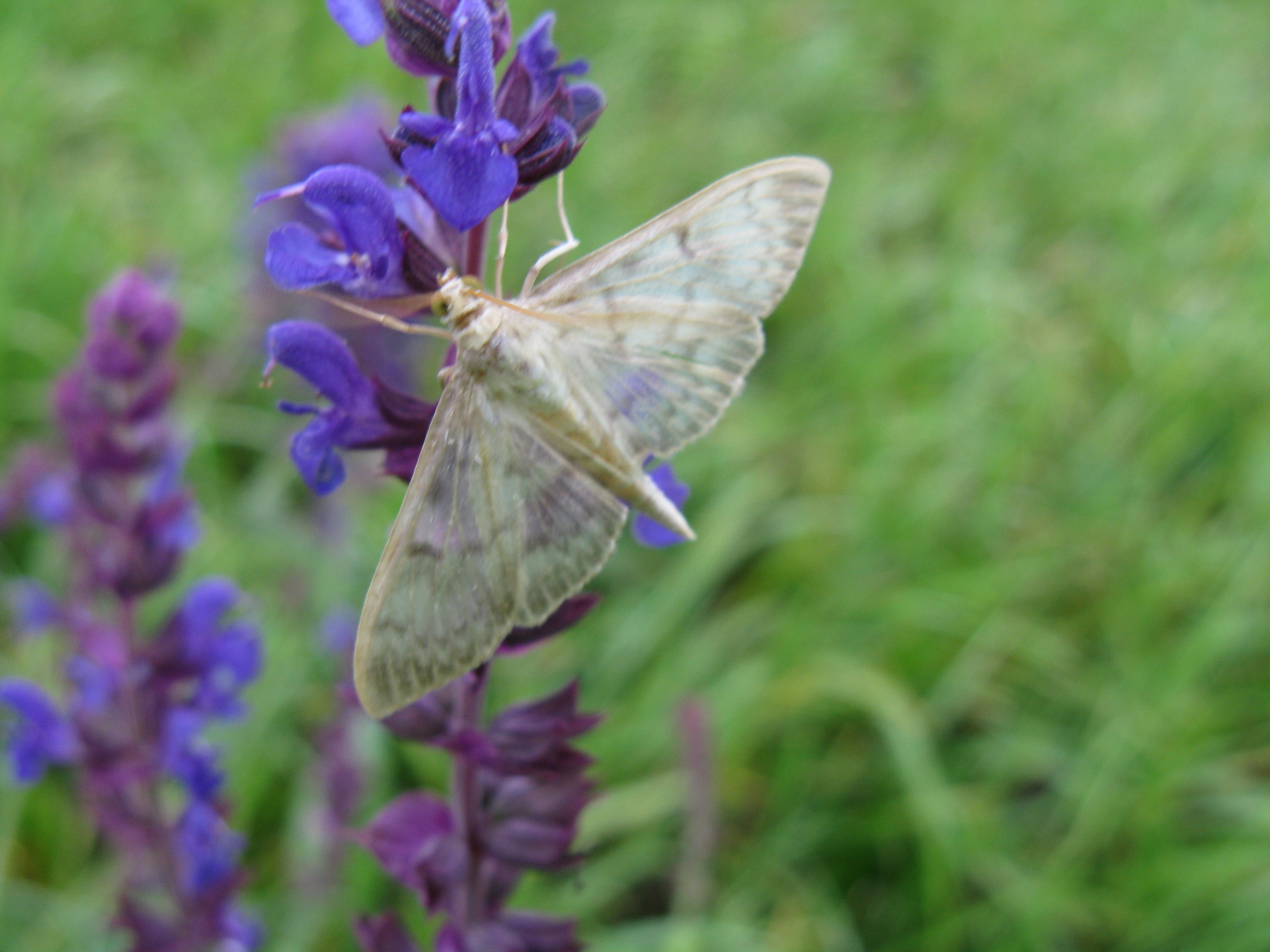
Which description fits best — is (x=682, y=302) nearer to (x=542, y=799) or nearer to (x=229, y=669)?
(x=542, y=799)

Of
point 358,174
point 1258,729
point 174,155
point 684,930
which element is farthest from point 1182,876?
point 174,155

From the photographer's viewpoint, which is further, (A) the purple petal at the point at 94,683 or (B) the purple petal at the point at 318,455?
(A) the purple petal at the point at 94,683

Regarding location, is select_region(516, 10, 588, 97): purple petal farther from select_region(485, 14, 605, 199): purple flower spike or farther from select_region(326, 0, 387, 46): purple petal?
select_region(326, 0, 387, 46): purple petal

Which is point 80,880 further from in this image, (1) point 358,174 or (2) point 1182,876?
(2) point 1182,876

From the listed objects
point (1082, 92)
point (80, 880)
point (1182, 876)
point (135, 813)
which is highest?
point (1082, 92)

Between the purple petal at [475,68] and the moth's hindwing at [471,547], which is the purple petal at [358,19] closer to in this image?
the purple petal at [475,68]

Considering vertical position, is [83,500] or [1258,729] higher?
[83,500]

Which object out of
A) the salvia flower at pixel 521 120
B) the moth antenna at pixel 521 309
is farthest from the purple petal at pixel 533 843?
the salvia flower at pixel 521 120

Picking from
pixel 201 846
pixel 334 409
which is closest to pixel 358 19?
pixel 334 409
